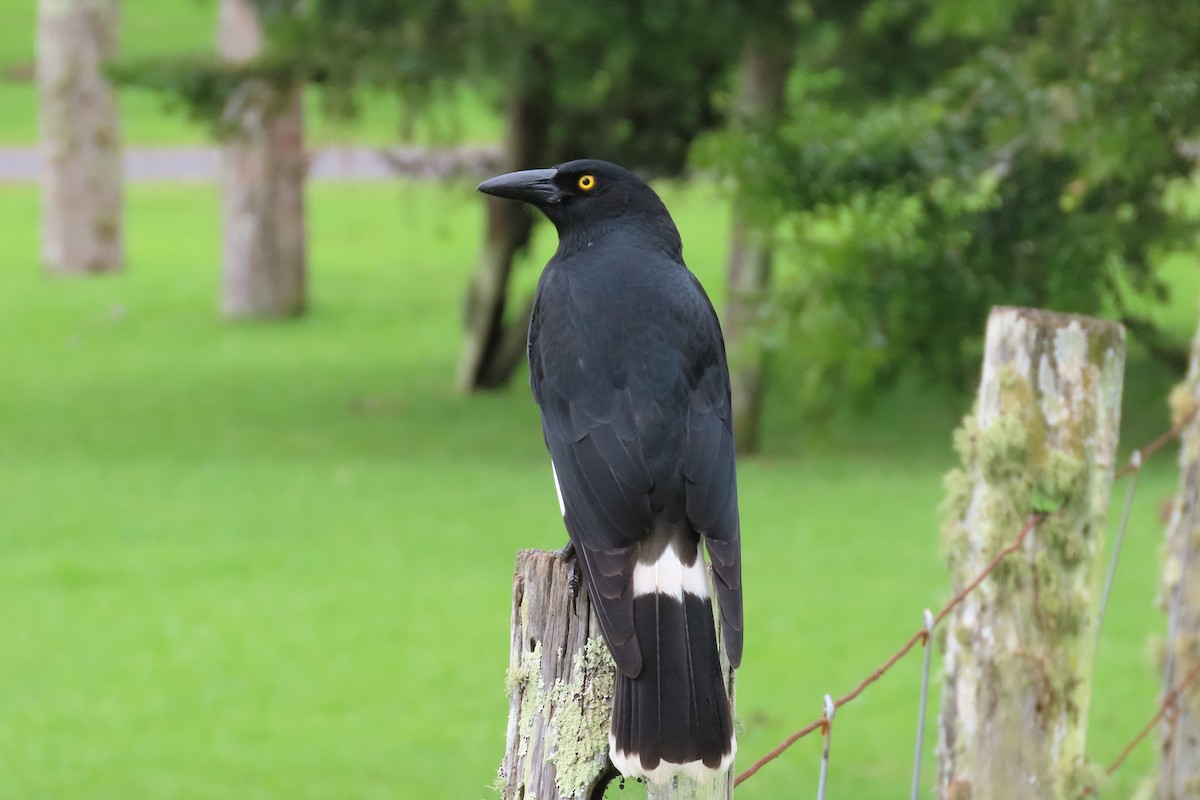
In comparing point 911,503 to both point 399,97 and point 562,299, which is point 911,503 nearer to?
point 399,97

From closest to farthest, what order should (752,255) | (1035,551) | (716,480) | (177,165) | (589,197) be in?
(716,480) → (1035,551) → (589,197) → (752,255) → (177,165)

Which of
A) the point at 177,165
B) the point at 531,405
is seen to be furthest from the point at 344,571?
the point at 177,165

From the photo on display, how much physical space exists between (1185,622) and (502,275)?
34.7 feet

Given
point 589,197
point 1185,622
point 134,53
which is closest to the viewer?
point 589,197

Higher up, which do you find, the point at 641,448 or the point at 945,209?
the point at 945,209

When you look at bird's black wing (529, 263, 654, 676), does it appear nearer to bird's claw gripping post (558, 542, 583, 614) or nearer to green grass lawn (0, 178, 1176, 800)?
bird's claw gripping post (558, 542, 583, 614)

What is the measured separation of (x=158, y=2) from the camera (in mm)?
47500

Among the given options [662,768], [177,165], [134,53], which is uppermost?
[134,53]

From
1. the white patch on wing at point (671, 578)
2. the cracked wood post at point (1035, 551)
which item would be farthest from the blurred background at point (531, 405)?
the white patch on wing at point (671, 578)

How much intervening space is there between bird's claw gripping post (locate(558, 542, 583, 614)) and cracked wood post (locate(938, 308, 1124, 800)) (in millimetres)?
977

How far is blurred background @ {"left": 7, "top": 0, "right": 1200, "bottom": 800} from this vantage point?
7230 millimetres

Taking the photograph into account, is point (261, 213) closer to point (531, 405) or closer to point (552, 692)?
point (531, 405)

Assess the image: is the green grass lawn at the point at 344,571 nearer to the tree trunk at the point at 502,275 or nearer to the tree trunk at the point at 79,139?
the tree trunk at the point at 502,275

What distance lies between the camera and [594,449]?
2.96 meters
